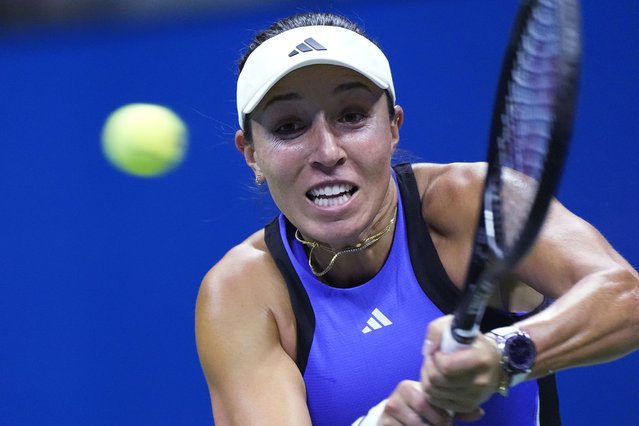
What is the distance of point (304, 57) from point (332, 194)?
213mm

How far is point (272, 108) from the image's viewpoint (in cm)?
160

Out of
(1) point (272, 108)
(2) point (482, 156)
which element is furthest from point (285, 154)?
(2) point (482, 156)

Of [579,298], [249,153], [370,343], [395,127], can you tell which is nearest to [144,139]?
[249,153]

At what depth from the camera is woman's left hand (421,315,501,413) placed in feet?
3.76

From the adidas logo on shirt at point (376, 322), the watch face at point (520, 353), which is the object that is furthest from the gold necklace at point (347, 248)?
the watch face at point (520, 353)

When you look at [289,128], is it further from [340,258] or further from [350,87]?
[340,258]

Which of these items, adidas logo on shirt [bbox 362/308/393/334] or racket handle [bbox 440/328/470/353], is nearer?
racket handle [bbox 440/328/470/353]

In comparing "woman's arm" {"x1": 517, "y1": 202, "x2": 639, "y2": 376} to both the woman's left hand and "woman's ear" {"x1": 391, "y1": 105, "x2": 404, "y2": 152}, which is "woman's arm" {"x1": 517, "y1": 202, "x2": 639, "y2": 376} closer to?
the woman's left hand

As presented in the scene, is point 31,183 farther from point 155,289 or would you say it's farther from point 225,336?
point 225,336

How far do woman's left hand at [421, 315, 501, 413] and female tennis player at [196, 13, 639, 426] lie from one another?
0.32 meters

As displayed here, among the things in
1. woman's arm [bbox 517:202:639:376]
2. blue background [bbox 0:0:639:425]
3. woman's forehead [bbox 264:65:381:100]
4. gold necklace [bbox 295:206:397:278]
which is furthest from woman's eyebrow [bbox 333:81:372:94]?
blue background [bbox 0:0:639:425]

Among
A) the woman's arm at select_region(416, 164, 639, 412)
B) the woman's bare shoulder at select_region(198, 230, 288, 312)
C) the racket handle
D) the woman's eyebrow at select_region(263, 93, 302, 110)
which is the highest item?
the woman's eyebrow at select_region(263, 93, 302, 110)

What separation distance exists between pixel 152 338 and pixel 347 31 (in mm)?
1289

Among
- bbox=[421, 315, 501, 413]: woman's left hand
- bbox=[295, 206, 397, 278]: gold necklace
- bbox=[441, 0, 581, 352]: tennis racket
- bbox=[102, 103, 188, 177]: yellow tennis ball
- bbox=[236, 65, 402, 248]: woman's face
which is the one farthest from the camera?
bbox=[102, 103, 188, 177]: yellow tennis ball
